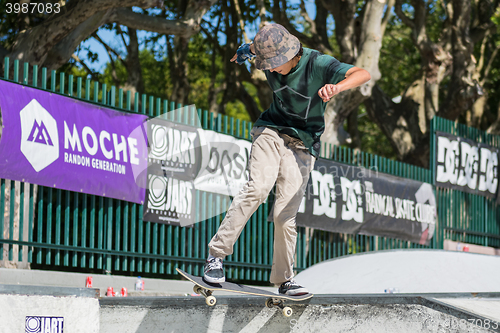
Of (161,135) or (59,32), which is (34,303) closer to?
(161,135)

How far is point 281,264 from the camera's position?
12.6 ft

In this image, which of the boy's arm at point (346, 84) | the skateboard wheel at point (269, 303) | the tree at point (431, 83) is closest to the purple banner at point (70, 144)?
the skateboard wheel at point (269, 303)

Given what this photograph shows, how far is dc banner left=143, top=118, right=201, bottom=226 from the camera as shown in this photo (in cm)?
730

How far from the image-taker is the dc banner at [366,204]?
9.37 metres

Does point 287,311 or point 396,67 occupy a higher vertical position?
point 396,67

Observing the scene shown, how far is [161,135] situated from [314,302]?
14.1 feet

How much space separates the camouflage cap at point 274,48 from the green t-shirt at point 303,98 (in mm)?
180

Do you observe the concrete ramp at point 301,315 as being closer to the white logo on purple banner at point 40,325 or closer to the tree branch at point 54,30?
the white logo on purple banner at point 40,325

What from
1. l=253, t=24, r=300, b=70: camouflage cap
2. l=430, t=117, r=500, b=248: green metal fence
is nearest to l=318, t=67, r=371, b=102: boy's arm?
l=253, t=24, r=300, b=70: camouflage cap

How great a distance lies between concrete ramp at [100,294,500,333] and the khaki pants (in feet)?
1.06

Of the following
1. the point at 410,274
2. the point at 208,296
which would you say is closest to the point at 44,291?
the point at 208,296

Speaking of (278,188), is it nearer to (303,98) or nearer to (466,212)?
(303,98)

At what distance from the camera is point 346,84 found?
329 cm

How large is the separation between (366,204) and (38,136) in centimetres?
600
